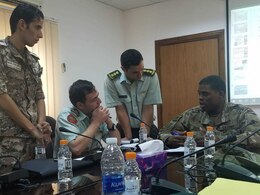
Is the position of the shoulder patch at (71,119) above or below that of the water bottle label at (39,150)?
above

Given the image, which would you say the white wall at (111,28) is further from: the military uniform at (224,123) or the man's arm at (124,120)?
the military uniform at (224,123)

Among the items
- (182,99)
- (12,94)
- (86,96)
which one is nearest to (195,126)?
(86,96)

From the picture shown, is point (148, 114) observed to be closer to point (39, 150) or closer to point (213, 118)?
point (213, 118)

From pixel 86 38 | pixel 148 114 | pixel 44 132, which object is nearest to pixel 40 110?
pixel 44 132

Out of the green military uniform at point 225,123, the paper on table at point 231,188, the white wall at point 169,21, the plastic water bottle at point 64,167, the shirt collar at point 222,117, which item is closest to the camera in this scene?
the paper on table at point 231,188

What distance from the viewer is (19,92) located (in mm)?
1756

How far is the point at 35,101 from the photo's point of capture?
1.89 metres

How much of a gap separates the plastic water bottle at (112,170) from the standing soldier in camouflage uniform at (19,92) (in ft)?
2.21

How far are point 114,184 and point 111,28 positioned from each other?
4.05m

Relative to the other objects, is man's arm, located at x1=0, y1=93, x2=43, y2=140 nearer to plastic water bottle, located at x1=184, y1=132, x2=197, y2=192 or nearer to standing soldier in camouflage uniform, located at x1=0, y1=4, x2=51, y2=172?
standing soldier in camouflage uniform, located at x1=0, y1=4, x2=51, y2=172

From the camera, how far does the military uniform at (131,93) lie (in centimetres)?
249

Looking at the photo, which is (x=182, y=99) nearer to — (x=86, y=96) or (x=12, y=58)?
(x=86, y=96)

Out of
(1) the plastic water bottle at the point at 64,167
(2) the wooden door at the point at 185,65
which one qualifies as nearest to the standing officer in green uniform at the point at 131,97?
(1) the plastic water bottle at the point at 64,167

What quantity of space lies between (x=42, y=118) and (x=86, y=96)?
12.1 inches
